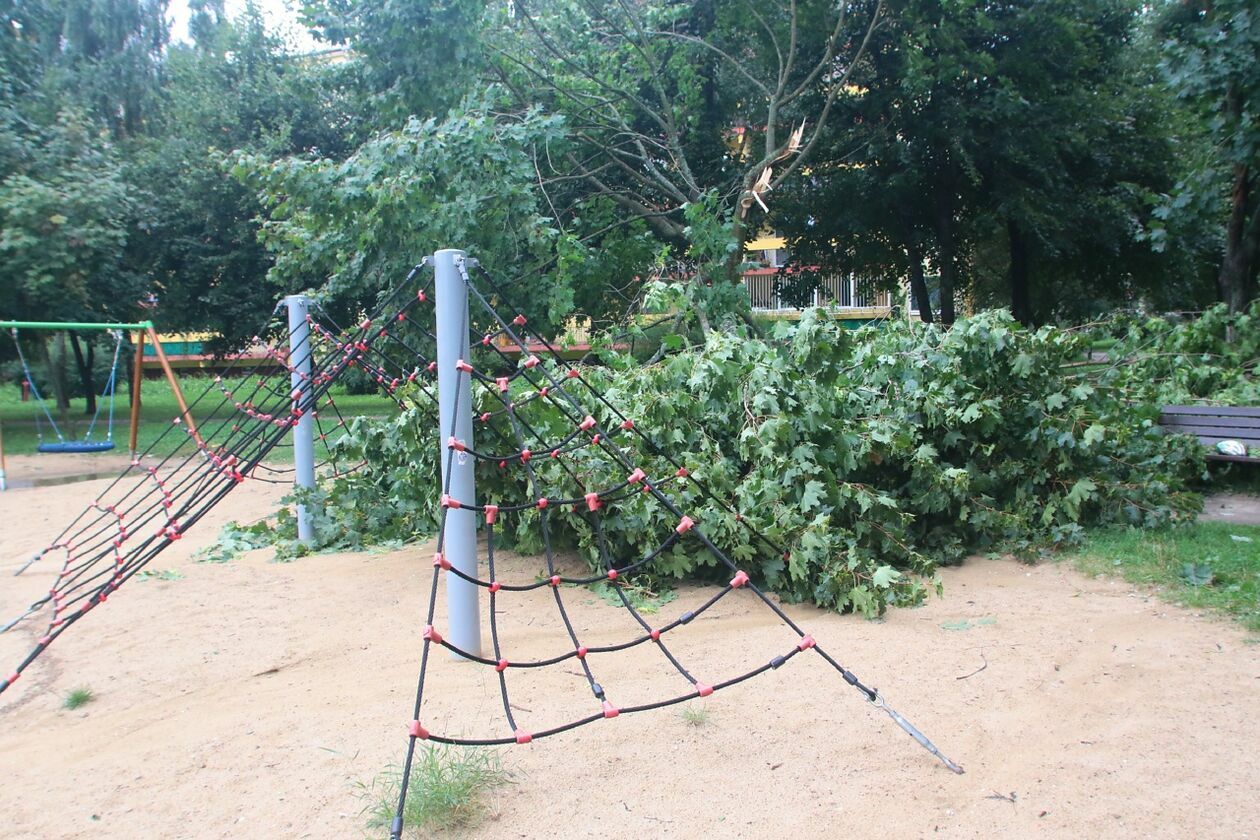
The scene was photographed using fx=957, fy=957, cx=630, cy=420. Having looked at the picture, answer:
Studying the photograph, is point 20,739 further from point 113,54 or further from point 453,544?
point 113,54

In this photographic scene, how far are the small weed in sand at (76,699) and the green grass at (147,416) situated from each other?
647 cm

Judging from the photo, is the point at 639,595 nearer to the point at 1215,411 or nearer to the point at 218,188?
the point at 1215,411

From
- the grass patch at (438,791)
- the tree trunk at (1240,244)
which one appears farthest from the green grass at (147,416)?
the tree trunk at (1240,244)

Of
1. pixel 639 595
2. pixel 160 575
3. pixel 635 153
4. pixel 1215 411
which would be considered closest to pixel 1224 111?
pixel 1215 411

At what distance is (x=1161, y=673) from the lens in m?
3.38

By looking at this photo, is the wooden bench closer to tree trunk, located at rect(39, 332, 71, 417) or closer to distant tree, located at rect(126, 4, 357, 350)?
distant tree, located at rect(126, 4, 357, 350)

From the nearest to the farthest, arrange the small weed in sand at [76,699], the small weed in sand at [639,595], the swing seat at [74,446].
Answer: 1. the small weed in sand at [76,699]
2. the small weed in sand at [639,595]
3. the swing seat at [74,446]

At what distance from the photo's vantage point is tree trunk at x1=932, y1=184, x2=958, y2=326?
1453 cm

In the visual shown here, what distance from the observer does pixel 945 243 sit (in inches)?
573

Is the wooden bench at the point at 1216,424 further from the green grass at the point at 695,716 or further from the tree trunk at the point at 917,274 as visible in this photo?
the tree trunk at the point at 917,274

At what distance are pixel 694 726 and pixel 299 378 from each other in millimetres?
3641

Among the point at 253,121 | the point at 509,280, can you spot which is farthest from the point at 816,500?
the point at 253,121

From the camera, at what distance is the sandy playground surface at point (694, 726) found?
8.52 ft

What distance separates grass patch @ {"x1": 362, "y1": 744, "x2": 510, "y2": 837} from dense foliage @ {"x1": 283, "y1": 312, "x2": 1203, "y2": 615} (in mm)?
1708
